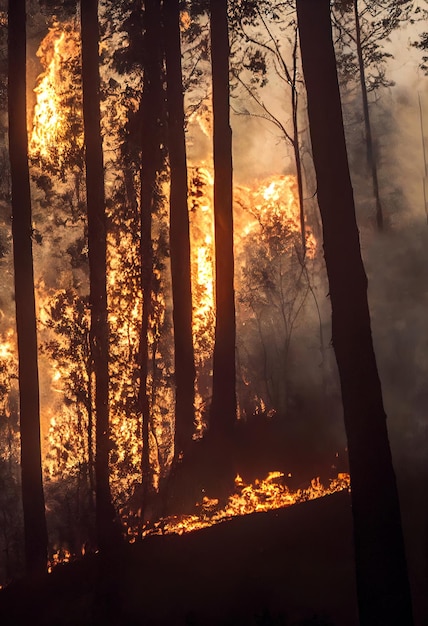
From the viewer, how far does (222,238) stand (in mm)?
10438

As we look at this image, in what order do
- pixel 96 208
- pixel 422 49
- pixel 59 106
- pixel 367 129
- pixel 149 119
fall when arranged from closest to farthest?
pixel 96 208, pixel 149 119, pixel 422 49, pixel 59 106, pixel 367 129

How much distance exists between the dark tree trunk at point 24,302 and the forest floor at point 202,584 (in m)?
1.95

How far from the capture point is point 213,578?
22.8 ft

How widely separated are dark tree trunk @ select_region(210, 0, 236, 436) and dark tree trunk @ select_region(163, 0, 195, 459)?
515mm

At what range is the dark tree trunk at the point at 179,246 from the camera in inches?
406

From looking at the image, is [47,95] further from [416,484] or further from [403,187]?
[416,484]

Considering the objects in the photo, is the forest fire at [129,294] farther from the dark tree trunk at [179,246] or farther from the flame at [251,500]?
the flame at [251,500]

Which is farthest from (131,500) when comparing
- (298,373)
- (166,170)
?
(166,170)

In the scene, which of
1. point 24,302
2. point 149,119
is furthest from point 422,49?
point 24,302

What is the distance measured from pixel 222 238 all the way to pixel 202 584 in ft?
19.1

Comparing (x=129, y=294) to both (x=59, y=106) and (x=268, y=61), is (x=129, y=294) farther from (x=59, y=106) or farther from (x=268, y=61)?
(x=268, y=61)

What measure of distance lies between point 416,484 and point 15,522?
1350cm

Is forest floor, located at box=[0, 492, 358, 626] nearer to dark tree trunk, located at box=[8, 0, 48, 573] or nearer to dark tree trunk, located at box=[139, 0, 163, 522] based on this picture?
dark tree trunk, located at box=[8, 0, 48, 573]

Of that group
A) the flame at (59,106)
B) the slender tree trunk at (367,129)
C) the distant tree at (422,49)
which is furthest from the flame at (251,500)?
the distant tree at (422,49)
